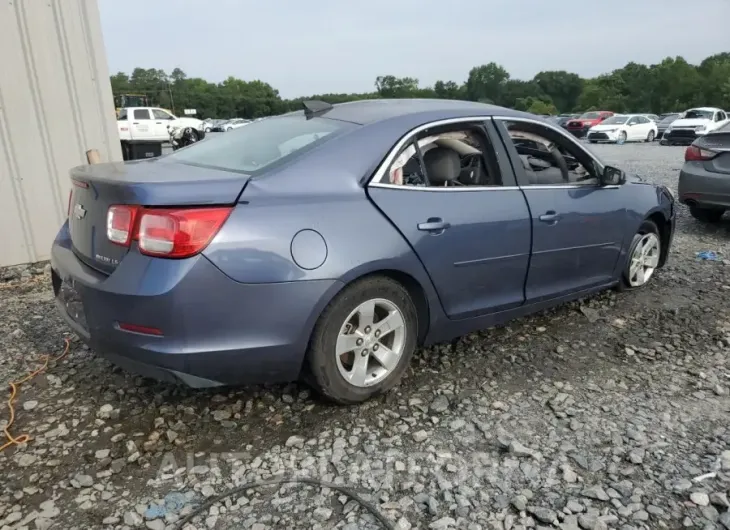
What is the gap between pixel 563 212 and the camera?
366 centimetres

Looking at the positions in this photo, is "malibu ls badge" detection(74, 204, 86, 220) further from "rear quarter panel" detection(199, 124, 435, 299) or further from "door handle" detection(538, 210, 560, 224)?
"door handle" detection(538, 210, 560, 224)

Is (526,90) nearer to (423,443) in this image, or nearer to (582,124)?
(582,124)

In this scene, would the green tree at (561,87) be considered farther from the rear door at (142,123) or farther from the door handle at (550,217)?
the door handle at (550,217)

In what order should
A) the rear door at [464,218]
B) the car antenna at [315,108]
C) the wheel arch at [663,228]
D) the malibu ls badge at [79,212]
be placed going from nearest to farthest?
the malibu ls badge at [79,212] < the rear door at [464,218] < the car antenna at [315,108] < the wheel arch at [663,228]

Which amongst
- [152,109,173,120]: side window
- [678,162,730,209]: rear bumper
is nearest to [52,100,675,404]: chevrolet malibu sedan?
[678,162,730,209]: rear bumper

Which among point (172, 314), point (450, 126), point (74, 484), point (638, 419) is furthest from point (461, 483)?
point (450, 126)

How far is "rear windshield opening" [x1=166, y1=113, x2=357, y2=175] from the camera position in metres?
2.85

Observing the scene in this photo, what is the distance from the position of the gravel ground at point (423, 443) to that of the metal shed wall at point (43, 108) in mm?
2222

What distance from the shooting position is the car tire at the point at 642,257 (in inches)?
179

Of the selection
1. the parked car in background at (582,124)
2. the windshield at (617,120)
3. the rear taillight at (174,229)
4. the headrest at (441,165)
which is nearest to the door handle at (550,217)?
the headrest at (441,165)

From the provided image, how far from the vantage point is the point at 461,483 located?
2385 millimetres

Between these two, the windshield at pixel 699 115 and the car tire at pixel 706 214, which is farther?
the windshield at pixel 699 115

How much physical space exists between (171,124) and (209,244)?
1069 inches

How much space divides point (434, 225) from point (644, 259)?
265 centimetres
